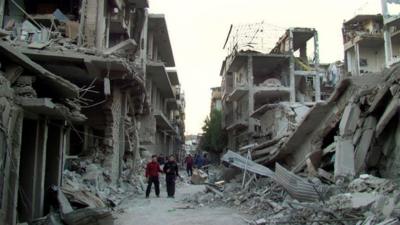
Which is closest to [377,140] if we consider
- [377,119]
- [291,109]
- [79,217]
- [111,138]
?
[377,119]

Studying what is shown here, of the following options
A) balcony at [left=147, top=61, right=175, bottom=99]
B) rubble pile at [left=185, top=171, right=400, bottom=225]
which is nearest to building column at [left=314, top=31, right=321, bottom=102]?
balcony at [left=147, top=61, right=175, bottom=99]

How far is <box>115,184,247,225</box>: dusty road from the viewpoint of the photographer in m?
10.4

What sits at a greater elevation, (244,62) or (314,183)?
(244,62)

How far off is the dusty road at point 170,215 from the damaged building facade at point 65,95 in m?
1.94

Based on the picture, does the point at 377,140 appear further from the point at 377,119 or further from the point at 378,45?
the point at 378,45

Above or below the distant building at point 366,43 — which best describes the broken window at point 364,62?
below

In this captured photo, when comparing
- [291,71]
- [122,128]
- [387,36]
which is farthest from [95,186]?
[291,71]

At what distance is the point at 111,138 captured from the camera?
17.5m

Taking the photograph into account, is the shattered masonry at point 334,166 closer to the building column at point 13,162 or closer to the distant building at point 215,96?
the building column at point 13,162

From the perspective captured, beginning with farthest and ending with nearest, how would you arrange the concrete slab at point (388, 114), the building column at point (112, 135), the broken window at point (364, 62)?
the broken window at point (364, 62) < the building column at point (112, 135) < the concrete slab at point (388, 114)

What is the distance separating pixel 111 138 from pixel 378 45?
1216 inches

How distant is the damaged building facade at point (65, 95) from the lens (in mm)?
7762

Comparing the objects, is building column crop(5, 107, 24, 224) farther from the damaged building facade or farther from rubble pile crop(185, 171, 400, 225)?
rubble pile crop(185, 171, 400, 225)

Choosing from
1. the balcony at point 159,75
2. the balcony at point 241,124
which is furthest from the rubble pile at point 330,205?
the balcony at point 241,124
